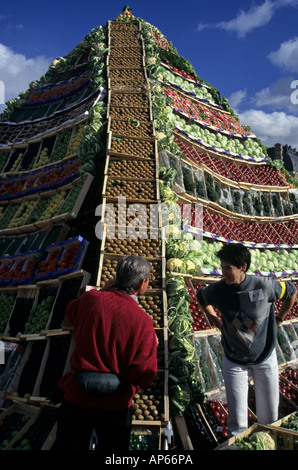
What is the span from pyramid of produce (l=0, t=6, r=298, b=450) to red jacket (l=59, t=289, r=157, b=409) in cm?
175

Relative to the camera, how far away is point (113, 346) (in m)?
2.19

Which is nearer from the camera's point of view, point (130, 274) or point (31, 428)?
point (130, 274)

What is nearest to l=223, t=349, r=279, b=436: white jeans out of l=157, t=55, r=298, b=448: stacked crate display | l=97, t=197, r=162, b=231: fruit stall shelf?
l=157, t=55, r=298, b=448: stacked crate display

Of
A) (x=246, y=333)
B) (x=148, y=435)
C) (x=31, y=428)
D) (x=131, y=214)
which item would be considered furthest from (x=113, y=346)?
(x=131, y=214)

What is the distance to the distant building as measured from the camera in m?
46.6

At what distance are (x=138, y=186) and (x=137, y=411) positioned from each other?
3.69 metres

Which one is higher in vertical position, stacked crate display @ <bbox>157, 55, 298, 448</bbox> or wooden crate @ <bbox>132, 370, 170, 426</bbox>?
stacked crate display @ <bbox>157, 55, 298, 448</bbox>

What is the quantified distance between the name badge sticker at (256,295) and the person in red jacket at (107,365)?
122 centimetres

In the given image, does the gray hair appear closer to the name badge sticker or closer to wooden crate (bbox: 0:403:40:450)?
the name badge sticker

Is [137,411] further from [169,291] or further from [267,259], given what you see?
→ [267,259]

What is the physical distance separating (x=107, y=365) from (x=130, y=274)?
23.0 inches

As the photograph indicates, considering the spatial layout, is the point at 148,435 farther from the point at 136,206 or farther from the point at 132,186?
the point at 132,186

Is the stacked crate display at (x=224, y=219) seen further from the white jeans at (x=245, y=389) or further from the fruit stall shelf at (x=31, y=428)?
the fruit stall shelf at (x=31, y=428)
